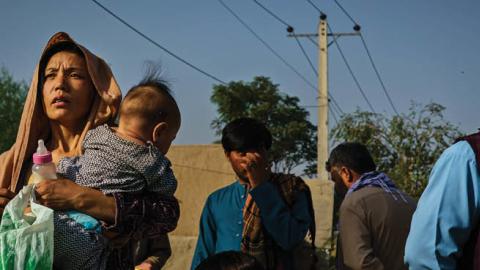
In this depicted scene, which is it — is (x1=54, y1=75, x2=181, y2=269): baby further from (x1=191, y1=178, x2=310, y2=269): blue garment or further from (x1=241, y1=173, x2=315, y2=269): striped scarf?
(x1=241, y1=173, x2=315, y2=269): striped scarf

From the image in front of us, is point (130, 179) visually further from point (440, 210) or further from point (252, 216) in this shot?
point (252, 216)

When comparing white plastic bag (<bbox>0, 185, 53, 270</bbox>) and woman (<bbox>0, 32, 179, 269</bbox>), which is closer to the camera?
white plastic bag (<bbox>0, 185, 53, 270</bbox>)

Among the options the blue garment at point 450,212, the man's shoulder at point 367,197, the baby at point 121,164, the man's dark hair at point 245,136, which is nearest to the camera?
the baby at point 121,164

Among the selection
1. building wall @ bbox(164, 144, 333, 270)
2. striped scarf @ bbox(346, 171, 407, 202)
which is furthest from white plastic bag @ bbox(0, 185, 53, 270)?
building wall @ bbox(164, 144, 333, 270)

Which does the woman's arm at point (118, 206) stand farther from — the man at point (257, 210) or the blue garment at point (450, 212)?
the man at point (257, 210)

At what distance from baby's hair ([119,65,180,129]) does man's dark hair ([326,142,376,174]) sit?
2372mm

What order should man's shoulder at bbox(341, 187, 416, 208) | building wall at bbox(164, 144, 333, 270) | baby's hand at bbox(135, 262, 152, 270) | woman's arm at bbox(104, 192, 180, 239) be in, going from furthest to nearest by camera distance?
building wall at bbox(164, 144, 333, 270) < man's shoulder at bbox(341, 187, 416, 208) < baby's hand at bbox(135, 262, 152, 270) < woman's arm at bbox(104, 192, 180, 239)

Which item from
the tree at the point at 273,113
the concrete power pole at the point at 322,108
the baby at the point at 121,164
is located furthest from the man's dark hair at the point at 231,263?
the tree at the point at 273,113

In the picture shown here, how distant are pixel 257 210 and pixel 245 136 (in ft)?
1.36

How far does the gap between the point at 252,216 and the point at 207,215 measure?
364mm

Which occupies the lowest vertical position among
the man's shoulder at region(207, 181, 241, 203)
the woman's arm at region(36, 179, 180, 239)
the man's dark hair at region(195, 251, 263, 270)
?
the man's dark hair at region(195, 251, 263, 270)

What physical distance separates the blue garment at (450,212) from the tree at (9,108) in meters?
22.7

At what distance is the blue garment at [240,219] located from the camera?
384cm

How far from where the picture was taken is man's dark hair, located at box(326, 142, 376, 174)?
4.79 m
